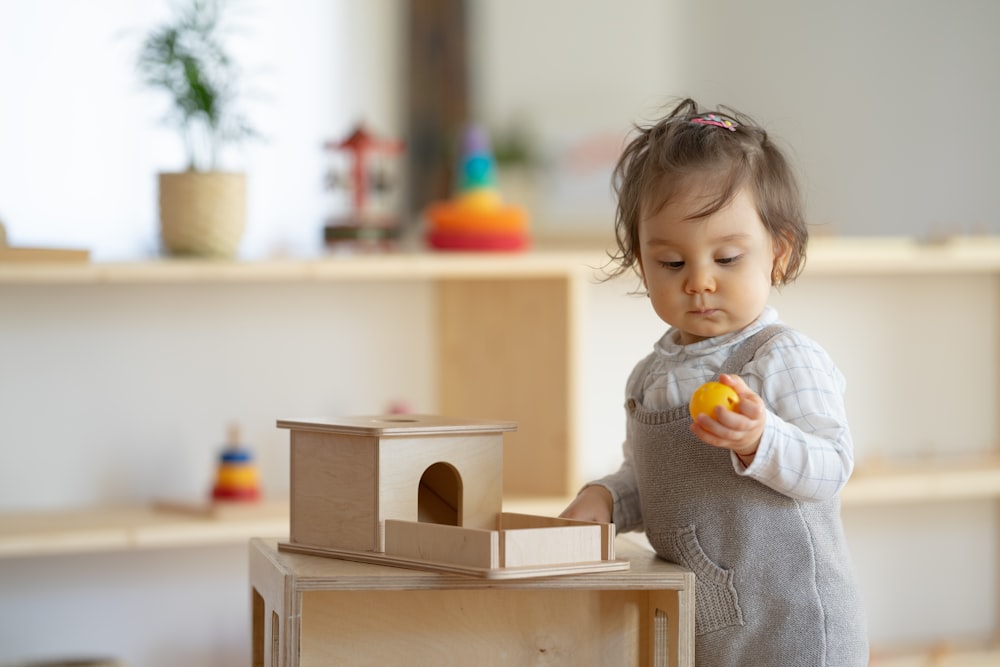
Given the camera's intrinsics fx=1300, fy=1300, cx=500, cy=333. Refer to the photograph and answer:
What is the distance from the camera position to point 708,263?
1.08 metres

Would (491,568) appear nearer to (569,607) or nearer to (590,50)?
(569,607)

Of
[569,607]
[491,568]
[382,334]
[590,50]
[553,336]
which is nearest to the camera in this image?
[491,568]

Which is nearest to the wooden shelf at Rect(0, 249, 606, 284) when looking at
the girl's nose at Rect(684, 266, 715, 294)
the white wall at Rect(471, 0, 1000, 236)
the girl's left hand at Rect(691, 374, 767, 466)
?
the white wall at Rect(471, 0, 1000, 236)

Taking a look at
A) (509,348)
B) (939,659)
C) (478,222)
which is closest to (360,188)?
(478,222)

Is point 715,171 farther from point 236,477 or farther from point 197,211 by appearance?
point 236,477

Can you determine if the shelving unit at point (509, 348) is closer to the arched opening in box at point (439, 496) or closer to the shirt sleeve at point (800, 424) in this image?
the arched opening in box at point (439, 496)

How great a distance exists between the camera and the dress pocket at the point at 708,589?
108 centimetres

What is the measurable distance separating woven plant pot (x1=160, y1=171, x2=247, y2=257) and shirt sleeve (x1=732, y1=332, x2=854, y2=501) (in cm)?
108

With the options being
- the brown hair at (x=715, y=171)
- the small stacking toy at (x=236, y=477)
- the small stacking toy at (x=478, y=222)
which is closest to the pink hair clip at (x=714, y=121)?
the brown hair at (x=715, y=171)

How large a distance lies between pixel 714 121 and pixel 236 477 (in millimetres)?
1152

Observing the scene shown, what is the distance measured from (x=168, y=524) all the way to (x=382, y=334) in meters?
0.54

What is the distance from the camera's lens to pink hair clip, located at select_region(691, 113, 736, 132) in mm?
1125

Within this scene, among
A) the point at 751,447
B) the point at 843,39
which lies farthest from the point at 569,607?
the point at 843,39

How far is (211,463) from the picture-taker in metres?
2.19
